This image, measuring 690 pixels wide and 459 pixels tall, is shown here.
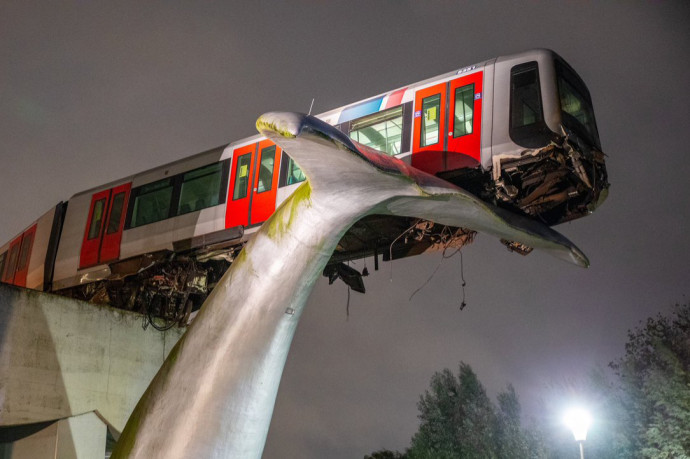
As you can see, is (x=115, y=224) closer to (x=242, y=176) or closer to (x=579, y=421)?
(x=242, y=176)

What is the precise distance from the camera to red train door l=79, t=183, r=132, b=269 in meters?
15.3

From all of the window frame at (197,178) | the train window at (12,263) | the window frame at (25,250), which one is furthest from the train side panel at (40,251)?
the window frame at (197,178)

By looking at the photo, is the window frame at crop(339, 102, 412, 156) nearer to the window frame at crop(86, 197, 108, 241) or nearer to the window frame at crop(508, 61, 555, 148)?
the window frame at crop(508, 61, 555, 148)

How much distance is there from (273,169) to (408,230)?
283 centimetres

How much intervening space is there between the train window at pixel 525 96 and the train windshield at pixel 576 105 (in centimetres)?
34

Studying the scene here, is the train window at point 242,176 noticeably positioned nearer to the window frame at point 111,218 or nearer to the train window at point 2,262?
the window frame at point 111,218

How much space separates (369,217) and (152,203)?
5789 mm

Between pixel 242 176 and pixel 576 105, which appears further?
pixel 242 176

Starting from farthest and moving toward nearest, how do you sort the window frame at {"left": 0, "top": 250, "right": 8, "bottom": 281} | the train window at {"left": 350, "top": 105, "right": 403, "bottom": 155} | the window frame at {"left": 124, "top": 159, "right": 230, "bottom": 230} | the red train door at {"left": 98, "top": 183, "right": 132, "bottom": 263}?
the window frame at {"left": 0, "top": 250, "right": 8, "bottom": 281}
the red train door at {"left": 98, "top": 183, "right": 132, "bottom": 263}
the window frame at {"left": 124, "top": 159, "right": 230, "bottom": 230}
the train window at {"left": 350, "top": 105, "right": 403, "bottom": 155}

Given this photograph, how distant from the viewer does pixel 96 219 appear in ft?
52.5

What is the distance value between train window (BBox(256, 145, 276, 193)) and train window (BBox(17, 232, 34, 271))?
8.89 m

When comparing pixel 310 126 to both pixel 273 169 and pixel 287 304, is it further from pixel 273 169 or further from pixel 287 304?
pixel 273 169

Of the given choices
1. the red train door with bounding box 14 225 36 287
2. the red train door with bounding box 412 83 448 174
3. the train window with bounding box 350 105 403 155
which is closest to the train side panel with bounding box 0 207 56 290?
the red train door with bounding box 14 225 36 287

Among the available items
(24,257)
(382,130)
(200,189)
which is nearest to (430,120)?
(382,130)
